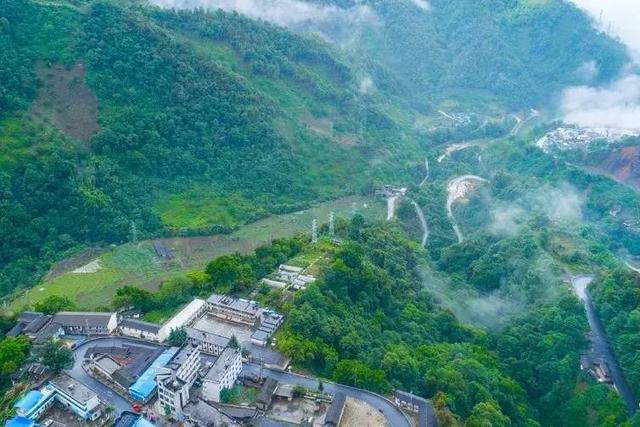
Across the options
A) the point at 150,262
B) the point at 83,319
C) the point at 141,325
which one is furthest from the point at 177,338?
the point at 150,262

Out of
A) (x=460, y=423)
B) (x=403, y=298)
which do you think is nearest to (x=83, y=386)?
(x=460, y=423)

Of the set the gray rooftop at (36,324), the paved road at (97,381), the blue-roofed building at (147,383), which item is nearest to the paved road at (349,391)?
the blue-roofed building at (147,383)

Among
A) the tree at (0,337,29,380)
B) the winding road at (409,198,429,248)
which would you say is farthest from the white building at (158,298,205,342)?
the winding road at (409,198,429,248)

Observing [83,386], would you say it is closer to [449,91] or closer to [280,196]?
[280,196]

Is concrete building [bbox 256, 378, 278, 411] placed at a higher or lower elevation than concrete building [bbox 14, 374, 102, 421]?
higher

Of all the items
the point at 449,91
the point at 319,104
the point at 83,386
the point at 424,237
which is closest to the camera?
the point at 83,386

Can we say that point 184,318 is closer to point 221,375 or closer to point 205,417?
point 221,375

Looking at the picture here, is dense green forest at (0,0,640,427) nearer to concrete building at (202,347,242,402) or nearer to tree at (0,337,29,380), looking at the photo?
tree at (0,337,29,380)
